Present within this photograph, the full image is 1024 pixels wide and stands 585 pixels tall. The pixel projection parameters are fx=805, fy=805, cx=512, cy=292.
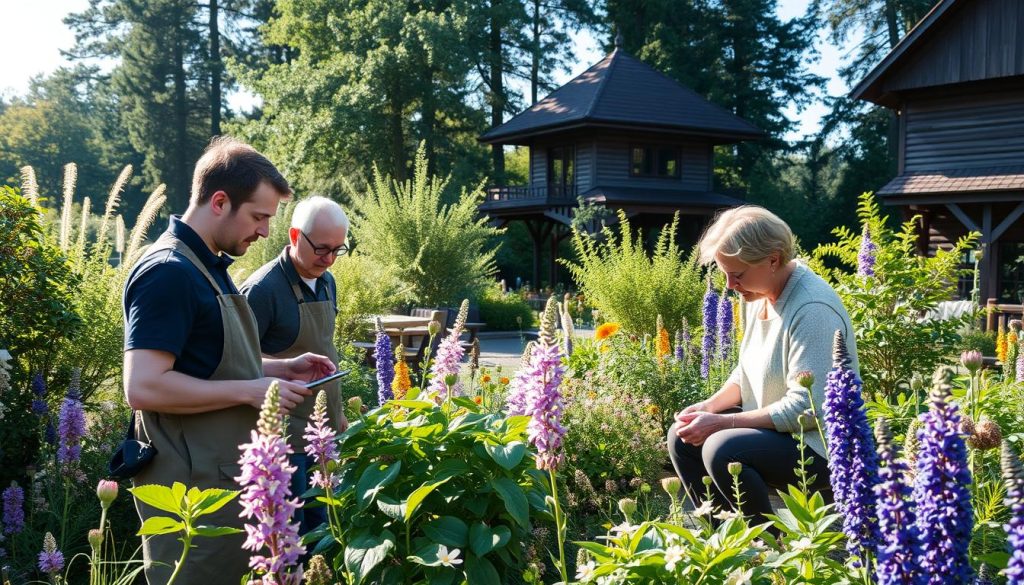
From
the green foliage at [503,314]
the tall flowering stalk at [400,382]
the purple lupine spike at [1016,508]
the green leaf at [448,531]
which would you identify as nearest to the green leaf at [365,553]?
the green leaf at [448,531]

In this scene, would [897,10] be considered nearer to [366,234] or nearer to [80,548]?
[366,234]

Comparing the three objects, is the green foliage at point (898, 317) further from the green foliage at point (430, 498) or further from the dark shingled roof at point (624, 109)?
the dark shingled roof at point (624, 109)

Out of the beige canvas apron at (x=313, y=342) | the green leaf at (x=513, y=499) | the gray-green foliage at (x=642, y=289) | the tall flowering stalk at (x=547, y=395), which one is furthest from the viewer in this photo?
the gray-green foliage at (x=642, y=289)

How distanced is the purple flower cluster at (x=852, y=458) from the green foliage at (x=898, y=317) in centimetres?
387

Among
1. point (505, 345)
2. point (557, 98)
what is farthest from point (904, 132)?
point (557, 98)

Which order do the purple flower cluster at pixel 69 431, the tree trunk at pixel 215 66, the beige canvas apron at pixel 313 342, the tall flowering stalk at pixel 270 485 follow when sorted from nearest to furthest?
the tall flowering stalk at pixel 270 485
the beige canvas apron at pixel 313 342
the purple flower cluster at pixel 69 431
the tree trunk at pixel 215 66

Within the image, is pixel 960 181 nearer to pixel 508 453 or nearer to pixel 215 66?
pixel 508 453

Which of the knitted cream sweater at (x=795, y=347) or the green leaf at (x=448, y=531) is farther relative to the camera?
the knitted cream sweater at (x=795, y=347)

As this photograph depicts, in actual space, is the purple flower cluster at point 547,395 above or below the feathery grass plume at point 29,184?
below

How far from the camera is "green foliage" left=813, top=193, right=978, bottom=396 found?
542 cm

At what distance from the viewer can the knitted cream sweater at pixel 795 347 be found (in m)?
Answer: 3.20

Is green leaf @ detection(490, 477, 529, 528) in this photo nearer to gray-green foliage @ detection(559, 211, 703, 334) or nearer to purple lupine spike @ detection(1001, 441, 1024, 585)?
purple lupine spike @ detection(1001, 441, 1024, 585)

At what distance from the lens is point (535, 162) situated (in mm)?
29188

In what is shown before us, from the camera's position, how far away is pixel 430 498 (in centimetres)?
246
